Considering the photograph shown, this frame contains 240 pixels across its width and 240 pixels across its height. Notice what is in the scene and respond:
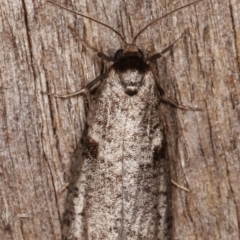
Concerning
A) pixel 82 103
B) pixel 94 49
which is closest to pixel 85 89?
pixel 82 103

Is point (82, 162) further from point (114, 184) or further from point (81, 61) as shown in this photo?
point (81, 61)

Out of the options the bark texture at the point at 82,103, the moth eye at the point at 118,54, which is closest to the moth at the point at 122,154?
the moth eye at the point at 118,54

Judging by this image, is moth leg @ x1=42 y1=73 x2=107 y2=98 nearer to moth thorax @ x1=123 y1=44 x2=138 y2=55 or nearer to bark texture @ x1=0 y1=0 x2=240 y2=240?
bark texture @ x1=0 y1=0 x2=240 y2=240

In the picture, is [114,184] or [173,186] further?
[173,186]

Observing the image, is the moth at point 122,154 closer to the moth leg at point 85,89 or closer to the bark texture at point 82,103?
the moth leg at point 85,89

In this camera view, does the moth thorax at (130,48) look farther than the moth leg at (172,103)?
No

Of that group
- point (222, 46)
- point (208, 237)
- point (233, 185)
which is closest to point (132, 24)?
point (222, 46)

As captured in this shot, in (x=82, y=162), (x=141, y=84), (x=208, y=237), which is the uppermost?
(x=141, y=84)
